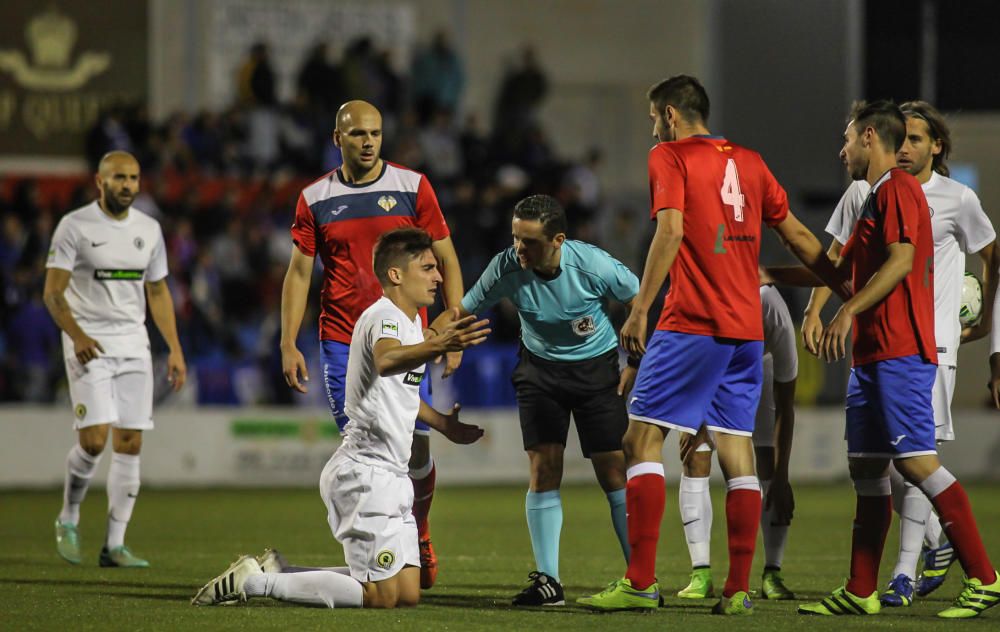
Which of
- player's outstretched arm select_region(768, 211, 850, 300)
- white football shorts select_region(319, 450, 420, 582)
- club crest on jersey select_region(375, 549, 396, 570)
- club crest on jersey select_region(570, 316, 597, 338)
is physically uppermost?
player's outstretched arm select_region(768, 211, 850, 300)

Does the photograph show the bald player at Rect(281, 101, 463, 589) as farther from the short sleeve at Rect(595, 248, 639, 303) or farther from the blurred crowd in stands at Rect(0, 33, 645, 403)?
the blurred crowd in stands at Rect(0, 33, 645, 403)

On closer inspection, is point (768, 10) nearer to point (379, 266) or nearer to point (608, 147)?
point (608, 147)

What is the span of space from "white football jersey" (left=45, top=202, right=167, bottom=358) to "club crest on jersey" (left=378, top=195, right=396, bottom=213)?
230 cm

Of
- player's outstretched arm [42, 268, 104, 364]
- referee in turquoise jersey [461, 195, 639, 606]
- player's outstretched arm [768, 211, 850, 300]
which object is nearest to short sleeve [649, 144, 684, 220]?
player's outstretched arm [768, 211, 850, 300]

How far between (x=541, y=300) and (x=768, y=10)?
18.6 meters

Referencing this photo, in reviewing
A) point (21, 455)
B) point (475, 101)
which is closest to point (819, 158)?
point (475, 101)

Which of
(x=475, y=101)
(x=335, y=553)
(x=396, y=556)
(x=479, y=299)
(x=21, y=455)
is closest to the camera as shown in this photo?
(x=396, y=556)

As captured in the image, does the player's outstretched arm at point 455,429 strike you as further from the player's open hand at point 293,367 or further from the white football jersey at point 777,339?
the white football jersey at point 777,339

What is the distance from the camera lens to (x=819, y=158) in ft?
80.5

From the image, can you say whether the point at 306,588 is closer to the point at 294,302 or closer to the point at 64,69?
the point at 294,302

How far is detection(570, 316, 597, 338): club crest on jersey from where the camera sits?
7.46 meters

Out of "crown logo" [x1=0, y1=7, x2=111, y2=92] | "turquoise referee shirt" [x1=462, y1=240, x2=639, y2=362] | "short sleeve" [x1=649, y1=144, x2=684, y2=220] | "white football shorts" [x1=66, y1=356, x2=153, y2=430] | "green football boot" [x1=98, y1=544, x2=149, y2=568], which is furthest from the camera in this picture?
"crown logo" [x1=0, y1=7, x2=111, y2=92]

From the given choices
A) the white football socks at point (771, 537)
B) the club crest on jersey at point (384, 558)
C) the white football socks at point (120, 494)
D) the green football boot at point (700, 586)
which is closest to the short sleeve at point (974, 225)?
the white football socks at point (771, 537)

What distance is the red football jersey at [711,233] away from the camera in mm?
6609
